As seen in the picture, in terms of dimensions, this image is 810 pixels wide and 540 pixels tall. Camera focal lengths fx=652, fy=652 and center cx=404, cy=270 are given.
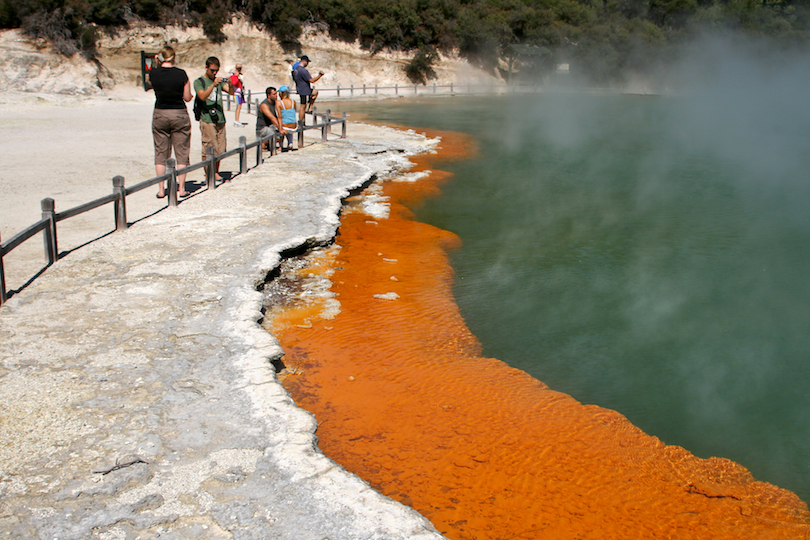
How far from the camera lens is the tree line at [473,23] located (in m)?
28.1

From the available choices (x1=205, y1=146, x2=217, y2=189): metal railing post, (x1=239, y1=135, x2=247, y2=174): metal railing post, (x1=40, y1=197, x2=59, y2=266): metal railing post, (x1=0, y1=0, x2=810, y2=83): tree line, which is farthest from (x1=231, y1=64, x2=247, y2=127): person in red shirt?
(x1=40, y1=197, x2=59, y2=266): metal railing post

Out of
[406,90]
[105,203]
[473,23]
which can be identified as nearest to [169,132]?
[105,203]

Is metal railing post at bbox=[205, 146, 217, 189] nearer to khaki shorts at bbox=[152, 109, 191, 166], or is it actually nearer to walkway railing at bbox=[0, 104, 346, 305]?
walkway railing at bbox=[0, 104, 346, 305]

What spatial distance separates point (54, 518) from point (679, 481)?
3.33m

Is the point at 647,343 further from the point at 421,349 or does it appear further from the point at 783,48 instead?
A: the point at 783,48

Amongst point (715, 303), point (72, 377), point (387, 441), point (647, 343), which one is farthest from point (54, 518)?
point (715, 303)

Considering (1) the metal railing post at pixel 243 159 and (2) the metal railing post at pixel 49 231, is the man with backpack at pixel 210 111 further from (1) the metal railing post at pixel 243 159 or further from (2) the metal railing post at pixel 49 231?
(2) the metal railing post at pixel 49 231

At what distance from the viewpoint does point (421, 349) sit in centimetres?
536

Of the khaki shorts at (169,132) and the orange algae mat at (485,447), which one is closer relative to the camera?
the orange algae mat at (485,447)

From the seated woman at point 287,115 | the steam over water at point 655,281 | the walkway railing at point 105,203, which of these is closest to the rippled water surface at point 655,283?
the steam over water at point 655,281

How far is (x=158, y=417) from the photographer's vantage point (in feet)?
11.5

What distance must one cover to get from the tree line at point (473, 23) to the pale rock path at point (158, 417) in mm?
24834

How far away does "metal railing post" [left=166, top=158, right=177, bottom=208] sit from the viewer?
795 cm

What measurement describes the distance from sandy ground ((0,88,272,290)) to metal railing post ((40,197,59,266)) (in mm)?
180
